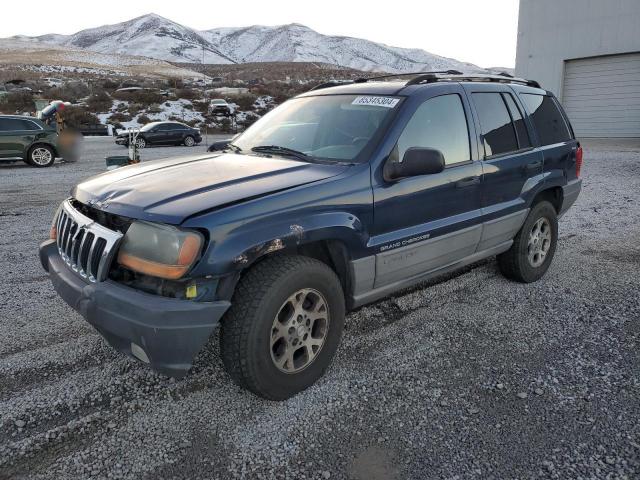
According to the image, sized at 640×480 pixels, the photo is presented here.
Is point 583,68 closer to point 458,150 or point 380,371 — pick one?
point 458,150

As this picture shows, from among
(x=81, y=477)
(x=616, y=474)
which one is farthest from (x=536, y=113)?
(x=81, y=477)

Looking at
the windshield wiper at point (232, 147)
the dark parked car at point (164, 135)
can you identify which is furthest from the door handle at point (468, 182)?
the dark parked car at point (164, 135)

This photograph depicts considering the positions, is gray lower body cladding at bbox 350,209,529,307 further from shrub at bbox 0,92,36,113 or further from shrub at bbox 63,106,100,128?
shrub at bbox 0,92,36,113

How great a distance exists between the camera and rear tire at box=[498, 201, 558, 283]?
4.50 m

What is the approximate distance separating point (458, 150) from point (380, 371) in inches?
67.7

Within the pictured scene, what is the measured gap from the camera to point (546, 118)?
475 cm

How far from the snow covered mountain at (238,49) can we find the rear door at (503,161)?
166 m

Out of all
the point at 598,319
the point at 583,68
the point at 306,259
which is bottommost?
the point at 598,319

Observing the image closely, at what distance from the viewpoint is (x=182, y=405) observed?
109 inches

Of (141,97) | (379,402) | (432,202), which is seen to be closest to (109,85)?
(141,97)

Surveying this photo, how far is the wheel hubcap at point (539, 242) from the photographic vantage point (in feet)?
15.1

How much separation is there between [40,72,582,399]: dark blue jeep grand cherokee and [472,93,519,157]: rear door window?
0.7 inches

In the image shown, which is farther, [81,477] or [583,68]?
[583,68]

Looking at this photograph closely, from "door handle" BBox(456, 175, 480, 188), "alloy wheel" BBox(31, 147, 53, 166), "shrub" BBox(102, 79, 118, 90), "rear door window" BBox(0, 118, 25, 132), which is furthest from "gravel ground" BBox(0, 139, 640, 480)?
"shrub" BBox(102, 79, 118, 90)
